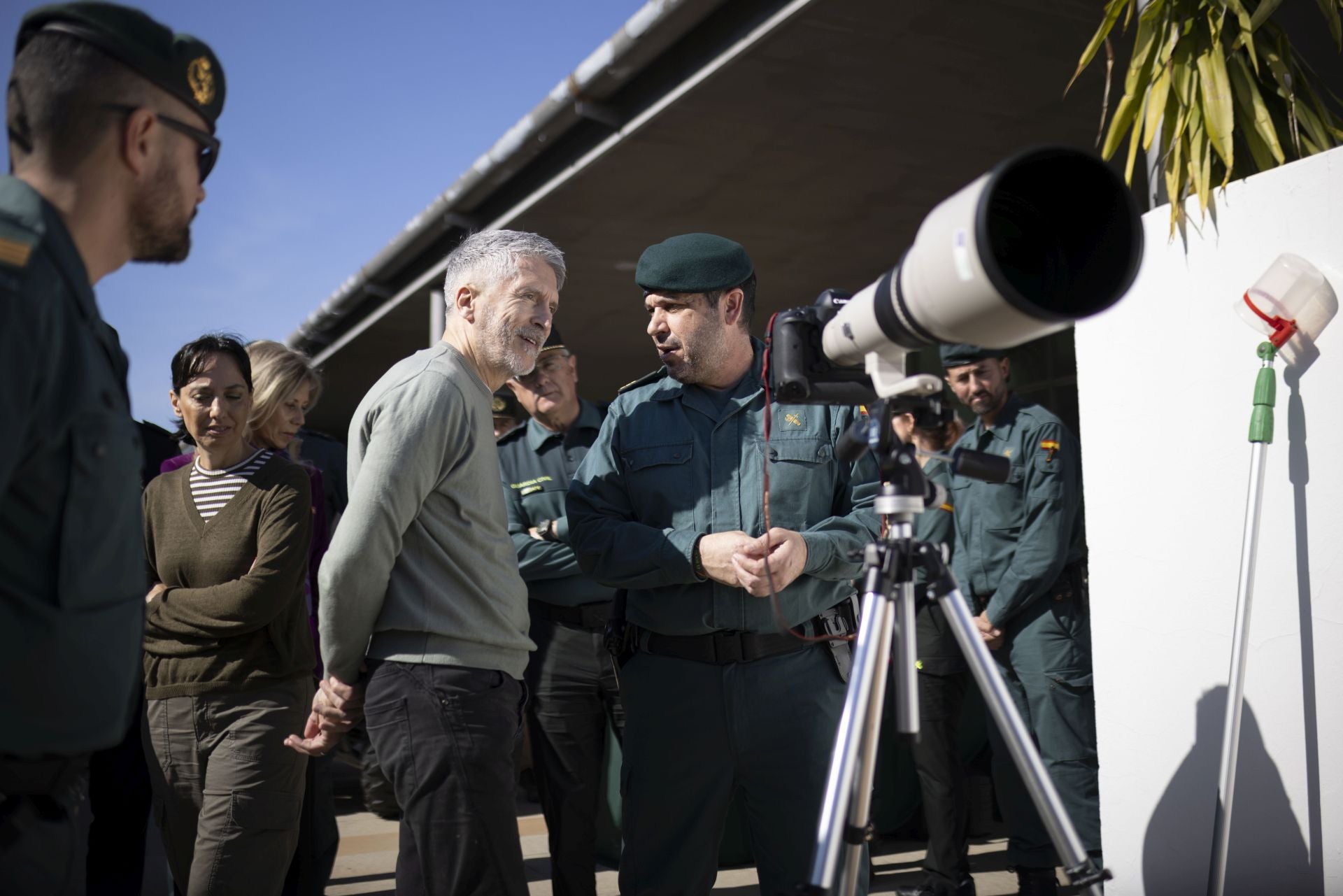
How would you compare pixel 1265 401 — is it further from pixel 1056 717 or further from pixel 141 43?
pixel 141 43

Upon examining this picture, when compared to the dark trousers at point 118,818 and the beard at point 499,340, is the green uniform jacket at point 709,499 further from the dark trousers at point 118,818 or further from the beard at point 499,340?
the dark trousers at point 118,818

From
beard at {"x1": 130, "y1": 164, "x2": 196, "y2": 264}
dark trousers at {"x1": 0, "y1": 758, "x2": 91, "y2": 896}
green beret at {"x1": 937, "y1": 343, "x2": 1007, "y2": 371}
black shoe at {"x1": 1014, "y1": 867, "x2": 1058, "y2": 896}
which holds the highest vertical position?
green beret at {"x1": 937, "y1": 343, "x2": 1007, "y2": 371}

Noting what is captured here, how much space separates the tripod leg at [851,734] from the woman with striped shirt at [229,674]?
1623mm

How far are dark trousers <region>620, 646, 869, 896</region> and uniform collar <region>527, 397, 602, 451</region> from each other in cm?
175

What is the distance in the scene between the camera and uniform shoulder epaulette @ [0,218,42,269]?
4.10 ft

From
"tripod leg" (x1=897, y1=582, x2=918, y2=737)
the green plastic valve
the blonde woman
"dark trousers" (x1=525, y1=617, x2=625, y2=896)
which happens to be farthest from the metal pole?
the blonde woman

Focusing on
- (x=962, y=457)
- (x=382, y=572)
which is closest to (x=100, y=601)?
(x=382, y=572)

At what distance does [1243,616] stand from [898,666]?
1.17 metres

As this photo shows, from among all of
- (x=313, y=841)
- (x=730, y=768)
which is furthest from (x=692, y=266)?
(x=313, y=841)

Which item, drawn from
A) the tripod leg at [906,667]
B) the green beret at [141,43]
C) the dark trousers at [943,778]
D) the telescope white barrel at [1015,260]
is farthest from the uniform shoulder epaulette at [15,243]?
the dark trousers at [943,778]

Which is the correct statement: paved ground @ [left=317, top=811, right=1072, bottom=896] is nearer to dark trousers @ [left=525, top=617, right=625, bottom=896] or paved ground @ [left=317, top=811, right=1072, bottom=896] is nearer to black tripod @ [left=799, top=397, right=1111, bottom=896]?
dark trousers @ [left=525, top=617, right=625, bottom=896]

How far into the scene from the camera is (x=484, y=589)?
88.1 inches

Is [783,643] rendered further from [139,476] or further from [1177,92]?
[1177,92]

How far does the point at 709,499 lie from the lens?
263 centimetres
